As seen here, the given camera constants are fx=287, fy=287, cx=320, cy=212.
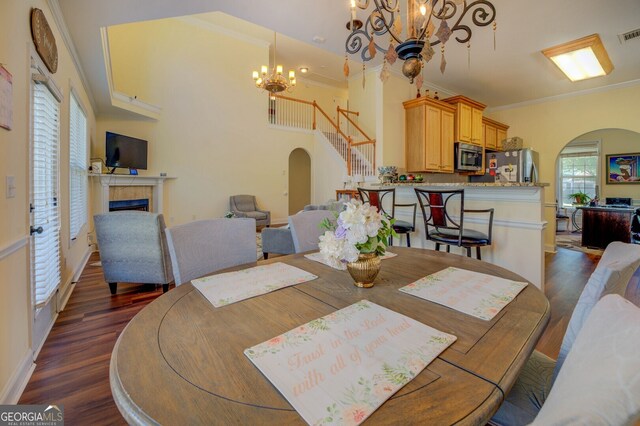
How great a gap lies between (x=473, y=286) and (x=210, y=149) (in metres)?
6.60

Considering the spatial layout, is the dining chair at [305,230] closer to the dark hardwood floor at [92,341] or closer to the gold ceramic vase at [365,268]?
the gold ceramic vase at [365,268]

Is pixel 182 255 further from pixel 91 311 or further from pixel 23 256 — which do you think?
pixel 91 311

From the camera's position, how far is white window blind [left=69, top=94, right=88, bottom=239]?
10.9 ft

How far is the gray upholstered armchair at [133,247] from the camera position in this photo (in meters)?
2.73

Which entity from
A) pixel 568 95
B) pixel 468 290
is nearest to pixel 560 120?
pixel 568 95

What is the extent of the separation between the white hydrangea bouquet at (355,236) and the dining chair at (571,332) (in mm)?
583

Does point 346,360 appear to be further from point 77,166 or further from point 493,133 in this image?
point 493,133

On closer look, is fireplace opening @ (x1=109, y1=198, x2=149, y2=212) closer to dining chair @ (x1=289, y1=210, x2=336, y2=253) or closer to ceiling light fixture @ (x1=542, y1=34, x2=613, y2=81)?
dining chair @ (x1=289, y1=210, x2=336, y2=253)

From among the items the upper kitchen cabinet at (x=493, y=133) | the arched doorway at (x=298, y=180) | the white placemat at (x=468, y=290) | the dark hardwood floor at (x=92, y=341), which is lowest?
the dark hardwood floor at (x=92, y=341)

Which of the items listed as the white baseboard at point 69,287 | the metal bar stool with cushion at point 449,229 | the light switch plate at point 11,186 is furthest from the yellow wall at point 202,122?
the metal bar stool with cushion at point 449,229

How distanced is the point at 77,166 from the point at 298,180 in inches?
246

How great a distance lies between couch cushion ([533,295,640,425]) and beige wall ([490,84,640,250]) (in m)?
6.06

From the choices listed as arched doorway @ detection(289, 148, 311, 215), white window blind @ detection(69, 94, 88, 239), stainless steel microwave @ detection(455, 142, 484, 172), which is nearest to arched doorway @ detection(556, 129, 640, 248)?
stainless steel microwave @ detection(455, 142, 484, 172)

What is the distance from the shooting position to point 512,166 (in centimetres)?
572
